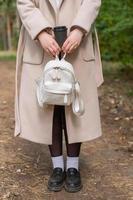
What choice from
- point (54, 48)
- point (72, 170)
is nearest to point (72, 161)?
point (72, 170)

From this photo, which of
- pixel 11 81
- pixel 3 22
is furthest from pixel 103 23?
pixel 3 22

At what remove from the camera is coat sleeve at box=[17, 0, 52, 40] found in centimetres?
317

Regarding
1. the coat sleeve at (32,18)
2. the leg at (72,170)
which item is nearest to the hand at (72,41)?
the coat sleeve at (32,18)

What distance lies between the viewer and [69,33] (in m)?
3.23

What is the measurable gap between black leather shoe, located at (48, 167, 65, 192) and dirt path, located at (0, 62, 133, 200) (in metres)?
0.04

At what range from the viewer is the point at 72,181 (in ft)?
11.5

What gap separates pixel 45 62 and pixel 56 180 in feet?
2.74

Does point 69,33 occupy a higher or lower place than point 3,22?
higher

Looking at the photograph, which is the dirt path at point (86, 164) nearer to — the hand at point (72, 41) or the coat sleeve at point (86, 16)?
the hand at point (72, 41)

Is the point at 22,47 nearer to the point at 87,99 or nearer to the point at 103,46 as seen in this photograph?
the point at 87,99

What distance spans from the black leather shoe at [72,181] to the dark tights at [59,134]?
12 centimetres

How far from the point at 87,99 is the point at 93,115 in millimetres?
124

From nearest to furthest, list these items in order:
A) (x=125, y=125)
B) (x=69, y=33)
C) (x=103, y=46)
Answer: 1. (x=69, y=33)
2. (x=125, y=125)
3. (x=103, y=46)

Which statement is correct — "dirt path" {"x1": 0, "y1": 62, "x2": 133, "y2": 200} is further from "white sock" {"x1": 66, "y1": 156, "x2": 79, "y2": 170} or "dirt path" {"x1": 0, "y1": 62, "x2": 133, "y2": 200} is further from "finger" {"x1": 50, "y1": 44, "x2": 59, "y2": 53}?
"finger" {"x1": 50, "y1": 44, "x2": 59, "y2": 53}
